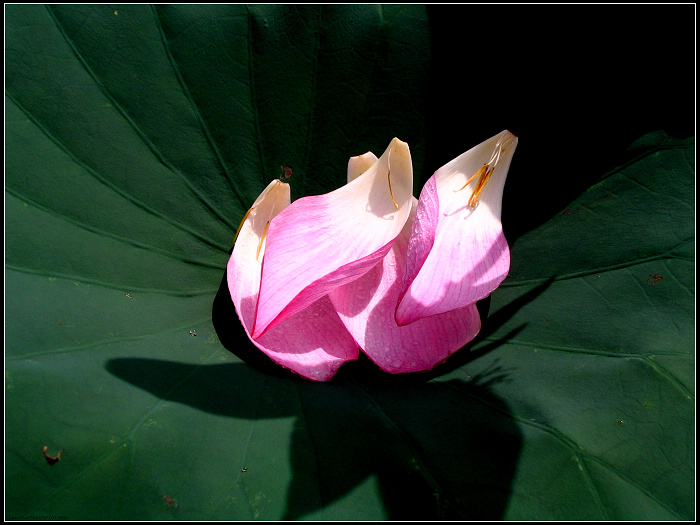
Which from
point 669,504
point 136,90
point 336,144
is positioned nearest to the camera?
point 669,504

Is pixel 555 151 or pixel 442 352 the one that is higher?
pixel 555 151

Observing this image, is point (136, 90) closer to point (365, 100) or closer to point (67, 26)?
point (67, 26)

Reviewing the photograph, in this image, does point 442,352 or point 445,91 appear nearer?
point 442,352

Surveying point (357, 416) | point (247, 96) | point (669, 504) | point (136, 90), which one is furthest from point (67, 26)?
point (669, 504)

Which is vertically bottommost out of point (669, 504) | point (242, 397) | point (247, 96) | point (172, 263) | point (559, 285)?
point (669, 504)

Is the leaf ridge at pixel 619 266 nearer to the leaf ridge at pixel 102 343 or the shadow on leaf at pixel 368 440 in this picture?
the shadow on leaf at pixel 368 440

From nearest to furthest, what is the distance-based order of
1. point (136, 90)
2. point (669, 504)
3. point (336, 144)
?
point (669, 504)
point (136, 90)
point (336, 144)

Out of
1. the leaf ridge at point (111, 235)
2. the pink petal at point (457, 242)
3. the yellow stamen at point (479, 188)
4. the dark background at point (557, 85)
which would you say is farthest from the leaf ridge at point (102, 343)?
the dark background at point (557, 85)
